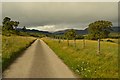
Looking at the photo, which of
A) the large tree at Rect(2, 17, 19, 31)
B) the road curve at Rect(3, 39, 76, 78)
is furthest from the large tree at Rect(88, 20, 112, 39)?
the road curve at Rect(3, 39, 76, 78)

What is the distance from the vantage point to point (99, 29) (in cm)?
12519

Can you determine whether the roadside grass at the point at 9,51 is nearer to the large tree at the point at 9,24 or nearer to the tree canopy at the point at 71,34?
the tree canopy at the point at 71,34

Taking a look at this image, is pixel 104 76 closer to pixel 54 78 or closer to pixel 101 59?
pixel 54 78

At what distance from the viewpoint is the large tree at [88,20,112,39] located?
12194 cm

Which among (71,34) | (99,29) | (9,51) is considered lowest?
(9,51)

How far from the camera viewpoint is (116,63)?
1490cm

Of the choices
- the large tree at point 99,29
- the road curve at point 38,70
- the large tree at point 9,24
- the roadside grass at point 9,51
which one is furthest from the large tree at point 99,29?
the road curve at point 38,70

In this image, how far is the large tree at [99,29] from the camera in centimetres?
12194

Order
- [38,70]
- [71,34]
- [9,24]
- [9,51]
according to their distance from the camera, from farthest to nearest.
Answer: [9,24] < [71,34] < [9,51] < [38,70]

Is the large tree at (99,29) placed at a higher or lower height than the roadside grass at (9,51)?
higher

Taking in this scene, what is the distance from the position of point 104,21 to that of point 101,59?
114965 mm

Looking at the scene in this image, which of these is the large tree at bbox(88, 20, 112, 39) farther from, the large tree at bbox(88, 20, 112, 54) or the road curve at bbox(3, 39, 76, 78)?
the road curve at bbox(3, 39, 76, 78)

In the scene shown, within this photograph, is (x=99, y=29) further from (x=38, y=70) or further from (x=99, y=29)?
(x=38, y=70)

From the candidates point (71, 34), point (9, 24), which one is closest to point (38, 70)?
point (71, 34)
